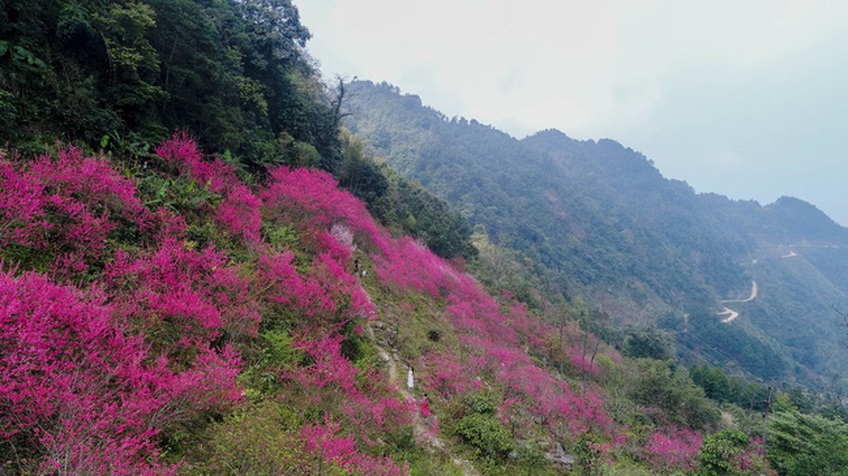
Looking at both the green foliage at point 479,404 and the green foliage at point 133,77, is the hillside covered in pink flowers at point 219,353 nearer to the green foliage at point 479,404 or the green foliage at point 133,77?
the green foliage at point 479,404

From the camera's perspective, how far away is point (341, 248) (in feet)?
41.6

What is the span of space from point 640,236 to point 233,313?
355 ft

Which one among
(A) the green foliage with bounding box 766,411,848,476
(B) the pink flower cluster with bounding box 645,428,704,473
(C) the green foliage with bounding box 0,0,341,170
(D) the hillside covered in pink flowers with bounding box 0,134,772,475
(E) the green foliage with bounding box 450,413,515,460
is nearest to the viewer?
(D) the hillside covered in pink flowers with bounding box 0,134,772,475

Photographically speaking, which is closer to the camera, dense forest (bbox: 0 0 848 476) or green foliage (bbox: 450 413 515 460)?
dense forest (bbox: 0 0 848 476)

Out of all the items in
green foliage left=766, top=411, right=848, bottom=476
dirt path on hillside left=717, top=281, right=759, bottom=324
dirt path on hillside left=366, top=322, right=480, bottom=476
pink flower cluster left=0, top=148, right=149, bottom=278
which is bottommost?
dirt path on hillside left=366, top=322, right=480, bottom=476

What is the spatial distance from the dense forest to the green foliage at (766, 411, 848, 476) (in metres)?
0.06

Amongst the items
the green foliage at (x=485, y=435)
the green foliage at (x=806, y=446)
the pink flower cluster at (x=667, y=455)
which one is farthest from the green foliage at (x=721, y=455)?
the green foliage at (x=485, y=435)

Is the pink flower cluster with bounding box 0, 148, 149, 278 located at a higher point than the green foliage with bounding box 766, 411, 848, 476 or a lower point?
lower

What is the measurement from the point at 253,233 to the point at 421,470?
680 centimetres

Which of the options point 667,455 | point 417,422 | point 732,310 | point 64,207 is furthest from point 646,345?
point 732,310

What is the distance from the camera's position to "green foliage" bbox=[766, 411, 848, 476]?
35.3 feet

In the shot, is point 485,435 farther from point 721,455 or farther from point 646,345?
point 646,345

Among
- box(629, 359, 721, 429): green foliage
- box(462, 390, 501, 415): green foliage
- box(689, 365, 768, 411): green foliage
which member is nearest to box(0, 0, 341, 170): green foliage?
box(462, 390, 501, 415): green foliage

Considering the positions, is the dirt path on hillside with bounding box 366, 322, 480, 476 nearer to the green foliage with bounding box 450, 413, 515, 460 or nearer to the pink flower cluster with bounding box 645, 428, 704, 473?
the green foliage with bounding box 450, 413, 515, 460
